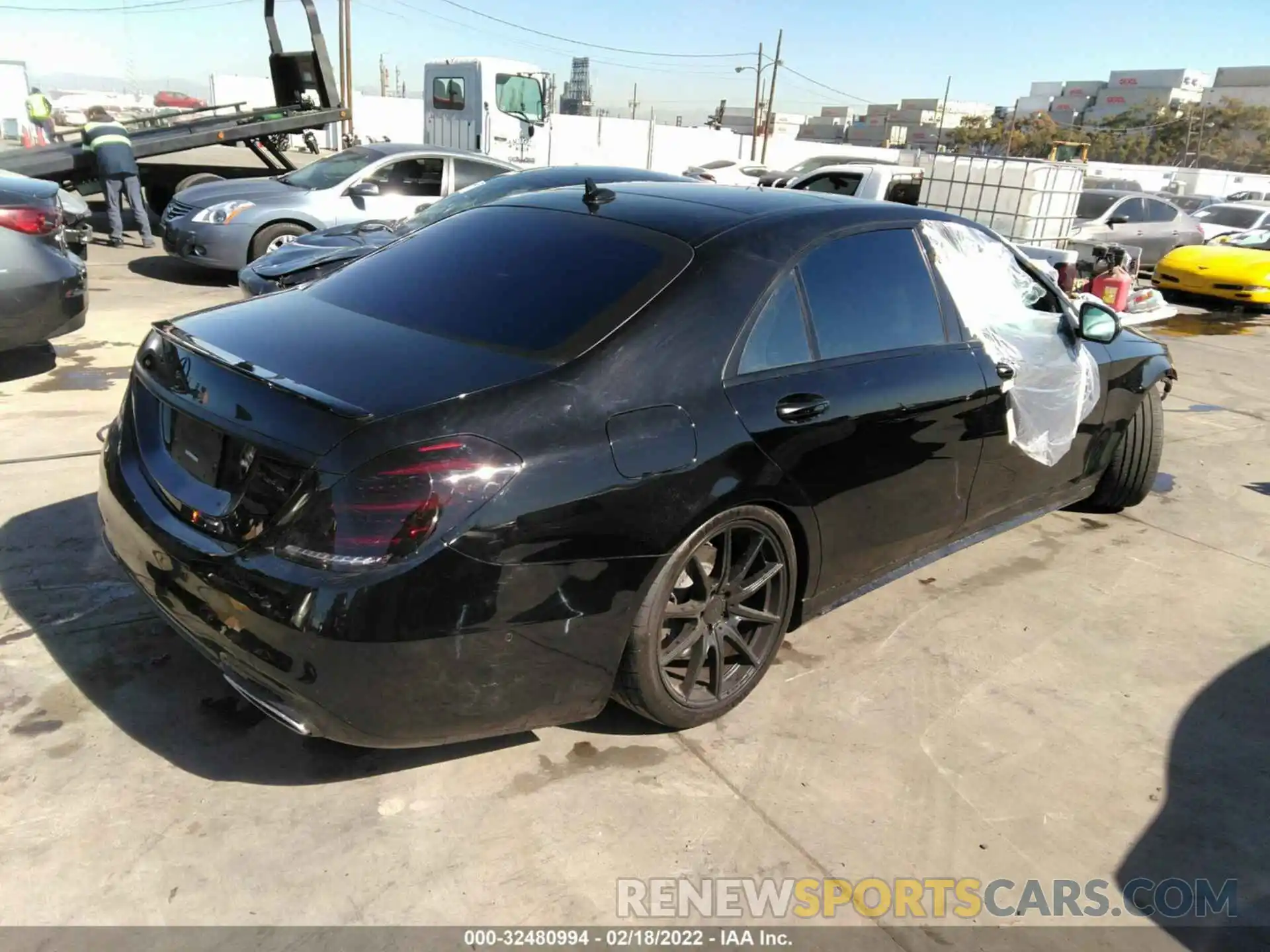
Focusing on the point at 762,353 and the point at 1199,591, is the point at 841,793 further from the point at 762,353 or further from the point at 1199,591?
the point at 1199,591

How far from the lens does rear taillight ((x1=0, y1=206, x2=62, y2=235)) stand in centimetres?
531

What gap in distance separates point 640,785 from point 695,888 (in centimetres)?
39

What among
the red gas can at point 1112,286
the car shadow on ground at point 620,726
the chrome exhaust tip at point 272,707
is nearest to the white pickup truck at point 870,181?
the red gas can at point 1112,286

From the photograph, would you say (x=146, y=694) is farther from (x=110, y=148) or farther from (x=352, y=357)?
(x=110, y=148)

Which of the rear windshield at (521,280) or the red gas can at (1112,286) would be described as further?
the red gas can at (1112,286)

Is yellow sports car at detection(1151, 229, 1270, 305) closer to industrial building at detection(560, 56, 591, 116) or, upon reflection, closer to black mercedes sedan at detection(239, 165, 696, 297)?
black mercedes sedan at detection(239, 165, 696, 297)

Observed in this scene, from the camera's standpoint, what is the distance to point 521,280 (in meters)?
2.96

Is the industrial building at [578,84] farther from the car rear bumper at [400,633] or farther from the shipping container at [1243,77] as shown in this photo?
the car rear bumper at [400,633]

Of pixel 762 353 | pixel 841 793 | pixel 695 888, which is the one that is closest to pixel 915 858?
A: pixel 841 793

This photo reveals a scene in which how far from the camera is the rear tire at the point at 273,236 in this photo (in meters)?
8.78

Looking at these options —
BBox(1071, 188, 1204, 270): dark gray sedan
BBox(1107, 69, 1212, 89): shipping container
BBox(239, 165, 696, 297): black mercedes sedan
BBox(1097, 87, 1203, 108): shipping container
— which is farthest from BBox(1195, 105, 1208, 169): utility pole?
BBox(239, 165, 696, 297): black mercedes sedan

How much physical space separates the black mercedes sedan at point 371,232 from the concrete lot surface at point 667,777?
255 cm

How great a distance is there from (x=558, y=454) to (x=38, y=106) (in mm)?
16751

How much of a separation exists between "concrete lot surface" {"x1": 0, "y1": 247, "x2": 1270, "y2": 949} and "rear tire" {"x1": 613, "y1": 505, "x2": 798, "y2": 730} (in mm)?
163
